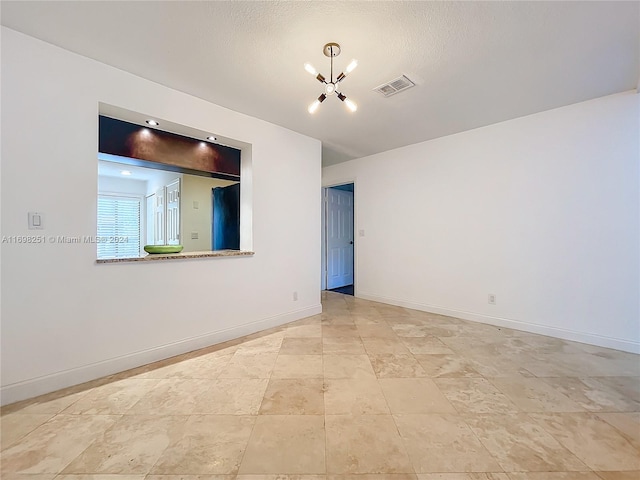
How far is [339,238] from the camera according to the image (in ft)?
19.1

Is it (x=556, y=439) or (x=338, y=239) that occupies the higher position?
(x=338, y=239)

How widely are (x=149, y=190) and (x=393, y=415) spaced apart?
15.2 ft

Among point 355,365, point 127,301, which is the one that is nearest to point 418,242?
point 355,365

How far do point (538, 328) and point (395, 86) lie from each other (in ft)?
10.1

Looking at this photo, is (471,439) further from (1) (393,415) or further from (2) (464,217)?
(2) (464,217)

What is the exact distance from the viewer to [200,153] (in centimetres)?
295

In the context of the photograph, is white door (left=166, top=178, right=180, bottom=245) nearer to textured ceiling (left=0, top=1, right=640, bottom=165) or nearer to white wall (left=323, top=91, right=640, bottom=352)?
textured ceiling (left=0, top=1, right=640, bottom=165)

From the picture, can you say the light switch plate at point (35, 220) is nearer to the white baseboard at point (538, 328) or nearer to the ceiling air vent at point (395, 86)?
the ceiling air vent at point (395, 86)

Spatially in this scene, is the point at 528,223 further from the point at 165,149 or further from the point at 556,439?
the point at 165,149

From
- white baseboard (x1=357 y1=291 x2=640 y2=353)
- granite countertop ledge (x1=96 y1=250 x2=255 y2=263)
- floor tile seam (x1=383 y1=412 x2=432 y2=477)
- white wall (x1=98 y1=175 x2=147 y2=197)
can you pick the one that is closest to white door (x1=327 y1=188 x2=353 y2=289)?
white baseboard (x1=357 y1=291 x2=640 y2=353)

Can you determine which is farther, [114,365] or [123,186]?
[123,186]

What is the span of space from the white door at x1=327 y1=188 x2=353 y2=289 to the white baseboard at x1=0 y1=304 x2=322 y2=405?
8.61 ft

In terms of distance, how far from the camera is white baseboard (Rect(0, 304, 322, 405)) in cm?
180

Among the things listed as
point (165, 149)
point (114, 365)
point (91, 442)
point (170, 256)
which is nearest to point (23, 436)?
point (91, 442)
